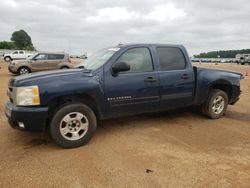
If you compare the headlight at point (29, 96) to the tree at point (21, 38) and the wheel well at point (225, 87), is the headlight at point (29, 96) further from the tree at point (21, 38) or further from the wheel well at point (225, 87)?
the tree at point (21, 38)

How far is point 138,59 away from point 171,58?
2.91 ft

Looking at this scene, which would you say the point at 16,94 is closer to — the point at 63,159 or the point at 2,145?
the point at 2,145

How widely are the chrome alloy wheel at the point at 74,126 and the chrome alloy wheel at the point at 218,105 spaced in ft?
11.1

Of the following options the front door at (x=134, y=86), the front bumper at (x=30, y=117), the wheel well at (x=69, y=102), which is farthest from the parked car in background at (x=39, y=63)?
the front bumper at (x=30, y=117)

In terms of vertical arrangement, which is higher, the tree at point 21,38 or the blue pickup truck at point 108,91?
the tree at point 21,38

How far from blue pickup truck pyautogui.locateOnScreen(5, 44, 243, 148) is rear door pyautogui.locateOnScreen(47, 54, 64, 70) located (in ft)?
40.4

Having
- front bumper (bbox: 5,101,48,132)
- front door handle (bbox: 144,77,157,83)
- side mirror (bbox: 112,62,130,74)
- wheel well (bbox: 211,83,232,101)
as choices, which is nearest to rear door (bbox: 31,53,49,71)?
wheel well (bbox: 211,83,232,101)

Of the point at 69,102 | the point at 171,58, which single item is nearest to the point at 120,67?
the point at 69,102

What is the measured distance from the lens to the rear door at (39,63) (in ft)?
56.7

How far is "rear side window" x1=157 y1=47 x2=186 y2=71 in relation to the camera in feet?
18.9

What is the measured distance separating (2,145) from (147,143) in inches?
99.9

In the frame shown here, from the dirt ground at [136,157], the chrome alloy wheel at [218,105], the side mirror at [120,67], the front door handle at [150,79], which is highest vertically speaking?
the side mirror at [120,67]

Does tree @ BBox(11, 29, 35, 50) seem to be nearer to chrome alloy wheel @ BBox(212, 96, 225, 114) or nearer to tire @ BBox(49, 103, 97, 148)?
chrome alloy wheel @ BBox(212, 96, 225, 114)

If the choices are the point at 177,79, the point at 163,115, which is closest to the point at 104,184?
the point at 177,79
